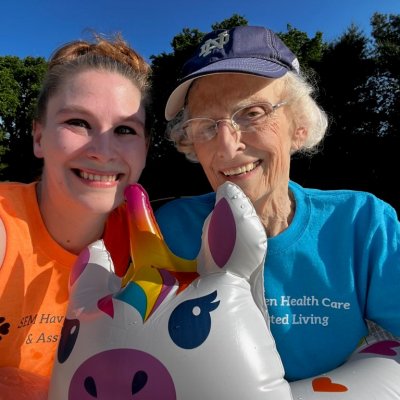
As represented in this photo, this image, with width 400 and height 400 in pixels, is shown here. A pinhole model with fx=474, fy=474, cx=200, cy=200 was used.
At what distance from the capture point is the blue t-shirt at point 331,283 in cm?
148

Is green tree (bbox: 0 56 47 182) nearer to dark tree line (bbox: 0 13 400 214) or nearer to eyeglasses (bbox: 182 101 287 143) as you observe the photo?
dark tree line (bbox: 0 13 400 214)

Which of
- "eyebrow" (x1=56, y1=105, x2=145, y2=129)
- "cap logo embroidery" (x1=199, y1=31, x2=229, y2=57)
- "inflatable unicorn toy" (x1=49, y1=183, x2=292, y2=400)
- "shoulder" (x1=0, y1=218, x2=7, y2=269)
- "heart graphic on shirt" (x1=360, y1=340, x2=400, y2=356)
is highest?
"cap logo embroidery" (x1=199, y1=31, x2=229, y2=57)

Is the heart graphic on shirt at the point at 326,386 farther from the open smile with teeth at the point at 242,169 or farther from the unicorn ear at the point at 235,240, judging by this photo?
the open smile with teeth at the point at 242,169

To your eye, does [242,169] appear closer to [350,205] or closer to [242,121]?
[242,121]

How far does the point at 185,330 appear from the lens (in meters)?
1.04

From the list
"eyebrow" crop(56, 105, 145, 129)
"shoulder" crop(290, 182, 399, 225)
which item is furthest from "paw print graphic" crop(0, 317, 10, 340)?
"shoulder" crop(290, 182, 399, 225)

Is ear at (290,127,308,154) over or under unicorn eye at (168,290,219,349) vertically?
over

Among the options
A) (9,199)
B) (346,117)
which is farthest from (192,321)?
(346,117)

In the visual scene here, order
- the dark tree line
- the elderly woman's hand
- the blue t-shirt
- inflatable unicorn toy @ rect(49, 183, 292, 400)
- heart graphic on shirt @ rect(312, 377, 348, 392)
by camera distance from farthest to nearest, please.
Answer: the dark tree line < the blue t-shirt < the elderly woman's hand < heart graphic on shirt @ rect(312, 377, 348, 392) < inflatable unicorn toy @ rect(49, 183, 292, 400)

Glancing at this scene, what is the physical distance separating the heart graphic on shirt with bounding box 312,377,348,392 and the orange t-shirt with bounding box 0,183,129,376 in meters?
0.69

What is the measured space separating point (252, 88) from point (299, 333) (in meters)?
0.83

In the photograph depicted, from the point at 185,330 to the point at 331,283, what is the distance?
668 millimetres

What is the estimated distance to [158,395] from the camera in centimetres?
100

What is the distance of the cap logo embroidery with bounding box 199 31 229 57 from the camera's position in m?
1.64
